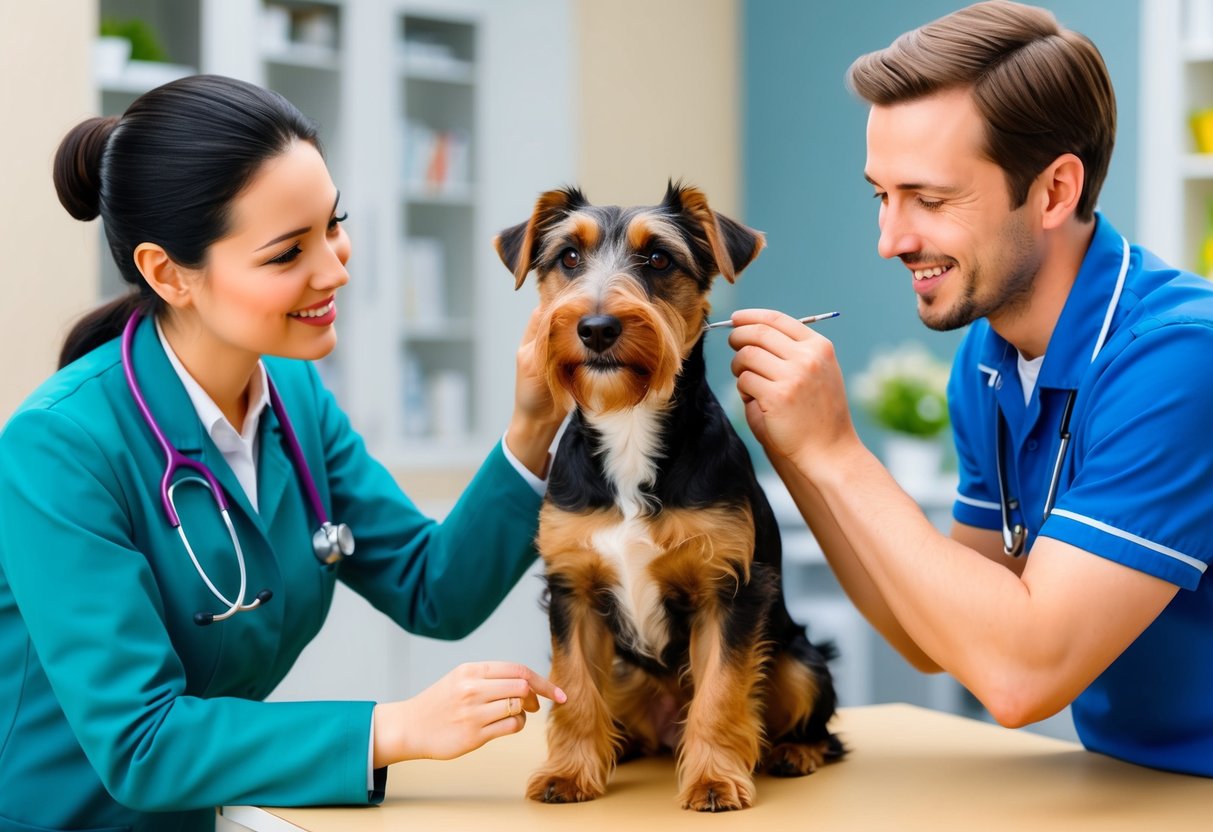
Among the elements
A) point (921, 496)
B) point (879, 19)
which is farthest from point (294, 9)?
point (921, 496)

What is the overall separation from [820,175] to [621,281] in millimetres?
4544

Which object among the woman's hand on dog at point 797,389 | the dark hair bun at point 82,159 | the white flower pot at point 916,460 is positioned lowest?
the white flower pot at point 916,460

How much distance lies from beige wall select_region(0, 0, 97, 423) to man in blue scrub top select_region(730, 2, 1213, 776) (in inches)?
119

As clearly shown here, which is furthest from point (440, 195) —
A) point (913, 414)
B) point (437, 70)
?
point (913, 414)

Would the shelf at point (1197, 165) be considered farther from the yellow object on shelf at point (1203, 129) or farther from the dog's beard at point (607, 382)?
the dog's beard at point (607, 382)

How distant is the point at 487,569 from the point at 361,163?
354cm

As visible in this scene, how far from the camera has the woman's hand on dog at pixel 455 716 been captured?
4.87ft

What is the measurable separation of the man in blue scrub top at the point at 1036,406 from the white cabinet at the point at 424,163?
3628mm

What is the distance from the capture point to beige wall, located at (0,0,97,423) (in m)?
4.00

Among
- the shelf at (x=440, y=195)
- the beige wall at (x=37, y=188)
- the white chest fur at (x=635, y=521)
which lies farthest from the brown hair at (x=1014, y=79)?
the shelf at (x=440, y=195)

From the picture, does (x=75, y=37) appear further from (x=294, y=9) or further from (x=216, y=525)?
(x=216, y=525)

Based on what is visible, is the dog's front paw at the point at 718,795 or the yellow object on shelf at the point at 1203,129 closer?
the dog's front paw at the point at 718,795

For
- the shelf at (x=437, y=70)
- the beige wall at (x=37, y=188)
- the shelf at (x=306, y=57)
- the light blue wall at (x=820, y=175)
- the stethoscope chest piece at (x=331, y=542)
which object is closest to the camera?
the stethoscope chest piece at (x=331, y=542)

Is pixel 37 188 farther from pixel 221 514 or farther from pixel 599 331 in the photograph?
pixel 599 331
